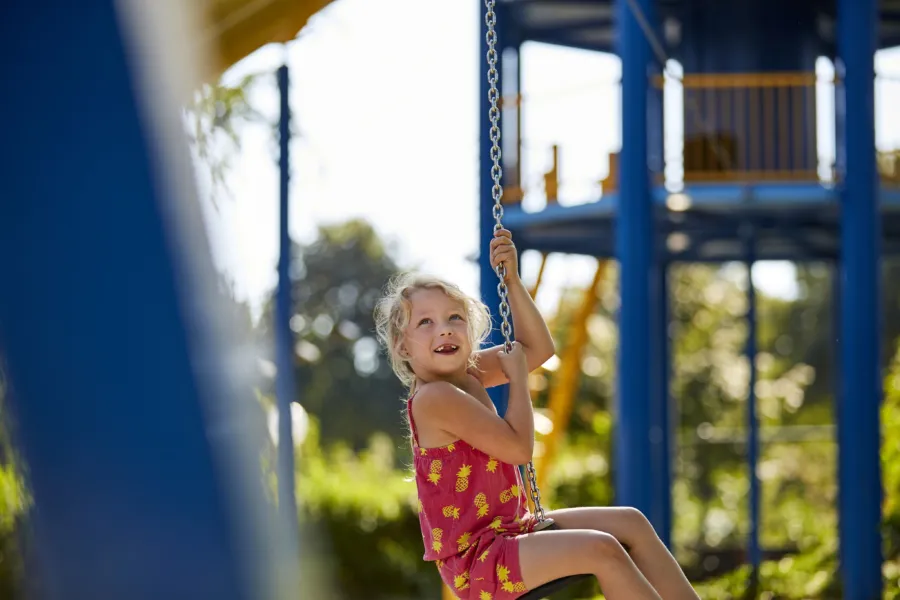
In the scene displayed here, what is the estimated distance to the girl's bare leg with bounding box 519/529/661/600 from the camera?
2541 millimetres

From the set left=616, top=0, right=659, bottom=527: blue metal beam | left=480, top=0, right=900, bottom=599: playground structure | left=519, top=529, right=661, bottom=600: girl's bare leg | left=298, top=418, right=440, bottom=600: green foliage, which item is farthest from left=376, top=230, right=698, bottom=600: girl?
left=298, top=418, right=440, bottom=600: green foliage

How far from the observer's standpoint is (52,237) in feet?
3.97

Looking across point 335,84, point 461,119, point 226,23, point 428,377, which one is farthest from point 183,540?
point 335,84

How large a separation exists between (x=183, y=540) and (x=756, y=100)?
32.4 ft

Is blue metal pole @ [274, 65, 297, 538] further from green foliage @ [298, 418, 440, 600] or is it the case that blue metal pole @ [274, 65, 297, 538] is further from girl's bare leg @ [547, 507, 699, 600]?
green foliage @ [298, 418, 440, 600]

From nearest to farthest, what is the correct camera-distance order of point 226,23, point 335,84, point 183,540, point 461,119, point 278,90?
point 183,540 < point 226,23 < point 278,90 < point 461,119 < point 335,84

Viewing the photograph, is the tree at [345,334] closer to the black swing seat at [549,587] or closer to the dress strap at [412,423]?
the dress strap at [412,423]

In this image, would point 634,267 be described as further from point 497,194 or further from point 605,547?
point 605,547

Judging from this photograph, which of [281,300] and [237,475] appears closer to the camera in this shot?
[237,475]

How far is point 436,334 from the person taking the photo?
2.78 metres

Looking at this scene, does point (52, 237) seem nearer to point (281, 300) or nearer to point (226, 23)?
point (226, 23)

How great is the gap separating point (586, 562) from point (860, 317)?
5.52m

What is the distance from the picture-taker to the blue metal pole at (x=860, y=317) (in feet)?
24.1

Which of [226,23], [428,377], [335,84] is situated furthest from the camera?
[335,84]
